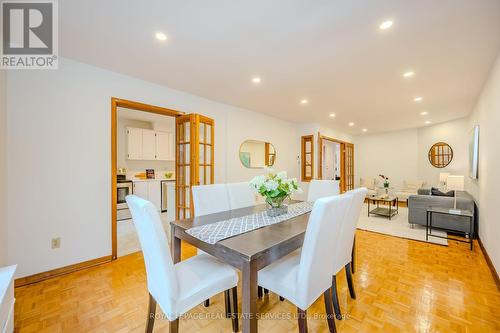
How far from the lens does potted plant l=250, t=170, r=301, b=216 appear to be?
1911 millimetres

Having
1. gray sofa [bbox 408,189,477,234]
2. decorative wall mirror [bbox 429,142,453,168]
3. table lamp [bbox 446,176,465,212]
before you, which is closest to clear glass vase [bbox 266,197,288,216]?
table lamp [bbox 446,176,465,212]

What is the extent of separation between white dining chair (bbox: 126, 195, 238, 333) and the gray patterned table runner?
26 cm

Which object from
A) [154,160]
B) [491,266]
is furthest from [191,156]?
[491,266]

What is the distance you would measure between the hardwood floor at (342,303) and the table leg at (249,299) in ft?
1.91

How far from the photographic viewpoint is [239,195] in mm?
2506

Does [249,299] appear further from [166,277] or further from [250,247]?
[166,277]

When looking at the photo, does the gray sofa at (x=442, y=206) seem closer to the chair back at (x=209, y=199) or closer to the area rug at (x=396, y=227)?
the area rug at (x=396, y=227)

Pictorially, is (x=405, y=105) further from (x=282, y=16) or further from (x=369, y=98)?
(x=282, y=16)

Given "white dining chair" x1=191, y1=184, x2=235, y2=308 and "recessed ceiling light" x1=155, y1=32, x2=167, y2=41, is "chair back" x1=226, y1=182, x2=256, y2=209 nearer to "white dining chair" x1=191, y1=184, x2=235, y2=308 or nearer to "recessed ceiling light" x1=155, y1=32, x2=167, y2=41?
"white dining chair" x1=191, y1=184, x2=235, y2=308

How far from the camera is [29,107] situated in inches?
84.2

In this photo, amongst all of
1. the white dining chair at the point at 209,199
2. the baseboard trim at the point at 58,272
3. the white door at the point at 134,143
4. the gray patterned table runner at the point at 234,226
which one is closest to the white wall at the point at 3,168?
the baseboard trim at the point at 58,272

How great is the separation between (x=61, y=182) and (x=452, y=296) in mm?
4134

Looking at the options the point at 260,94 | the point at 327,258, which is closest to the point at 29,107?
the point at 260,94

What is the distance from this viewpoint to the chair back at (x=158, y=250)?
114cm
